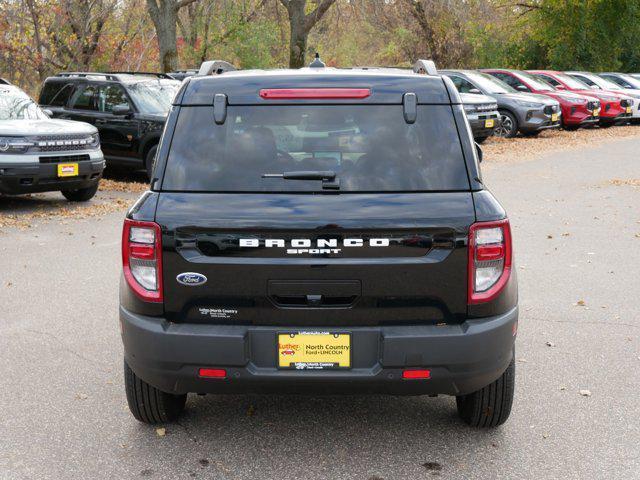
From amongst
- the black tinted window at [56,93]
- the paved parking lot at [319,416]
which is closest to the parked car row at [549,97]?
the black tinted window at [56,93]

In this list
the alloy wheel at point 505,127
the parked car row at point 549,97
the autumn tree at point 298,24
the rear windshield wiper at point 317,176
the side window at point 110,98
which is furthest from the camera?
the autumn tree at point 298,24

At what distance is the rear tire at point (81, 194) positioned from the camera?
1180 cm

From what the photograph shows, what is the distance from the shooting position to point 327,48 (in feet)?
155

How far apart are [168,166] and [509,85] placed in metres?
21.5

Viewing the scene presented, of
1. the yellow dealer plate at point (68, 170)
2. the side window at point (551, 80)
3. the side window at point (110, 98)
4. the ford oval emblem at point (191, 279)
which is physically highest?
the ford oval emblem at point (191, 279)

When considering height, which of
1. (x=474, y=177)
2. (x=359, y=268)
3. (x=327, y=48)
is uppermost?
(x=474, y=177)

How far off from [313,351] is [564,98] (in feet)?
73.4

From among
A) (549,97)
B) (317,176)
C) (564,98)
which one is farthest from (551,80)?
(317,176)

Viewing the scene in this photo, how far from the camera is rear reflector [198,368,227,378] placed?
3.44m

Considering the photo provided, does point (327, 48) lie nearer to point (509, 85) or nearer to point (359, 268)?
point (509, 85)

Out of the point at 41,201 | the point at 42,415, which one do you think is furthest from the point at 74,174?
the point at 42,415

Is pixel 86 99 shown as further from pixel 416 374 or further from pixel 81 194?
pixel 416 374

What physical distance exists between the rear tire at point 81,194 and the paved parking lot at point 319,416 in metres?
4.60

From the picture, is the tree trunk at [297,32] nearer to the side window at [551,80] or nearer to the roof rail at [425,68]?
the side window at [551,80]
